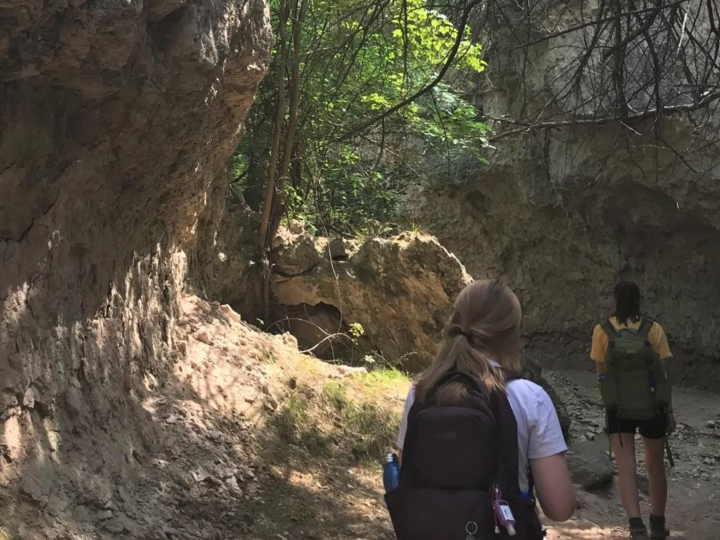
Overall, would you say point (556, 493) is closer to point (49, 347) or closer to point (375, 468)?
point (49, 347)

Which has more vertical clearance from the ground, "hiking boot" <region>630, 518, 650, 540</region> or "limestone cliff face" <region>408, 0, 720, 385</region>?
"limestone cliff face" <region>408, 0, 720, 385</region>

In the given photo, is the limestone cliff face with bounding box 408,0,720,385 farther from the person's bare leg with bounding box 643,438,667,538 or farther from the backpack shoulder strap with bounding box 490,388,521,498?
the backpack shoulder strap with bounding box 490,388,521,498

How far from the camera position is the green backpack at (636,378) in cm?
385

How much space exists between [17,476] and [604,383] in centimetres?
305

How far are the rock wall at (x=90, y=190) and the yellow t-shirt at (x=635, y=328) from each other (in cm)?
260

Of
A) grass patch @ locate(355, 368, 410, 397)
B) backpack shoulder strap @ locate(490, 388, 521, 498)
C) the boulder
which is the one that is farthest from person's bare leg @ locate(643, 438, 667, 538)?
backpack shoulder strap @ locate(490, 388, 521, 498)

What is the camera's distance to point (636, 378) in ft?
12.7

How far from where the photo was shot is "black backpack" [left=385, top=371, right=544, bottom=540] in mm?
1707

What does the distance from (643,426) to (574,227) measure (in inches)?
322

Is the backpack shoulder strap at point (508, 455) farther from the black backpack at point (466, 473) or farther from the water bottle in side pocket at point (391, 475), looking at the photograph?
the water bottle in side pocket at point (391, 475)

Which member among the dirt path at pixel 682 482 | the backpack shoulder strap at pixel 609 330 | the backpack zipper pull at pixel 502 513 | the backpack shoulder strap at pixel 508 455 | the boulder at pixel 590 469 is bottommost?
the dirt path at pixel 682 482

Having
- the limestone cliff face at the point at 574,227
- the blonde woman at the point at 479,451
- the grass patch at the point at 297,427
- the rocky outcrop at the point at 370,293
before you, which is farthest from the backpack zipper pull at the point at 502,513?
the limestone cliff face at the point at 574,227

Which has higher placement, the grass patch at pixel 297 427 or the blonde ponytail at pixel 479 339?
the blonde ponytail at pixel 479 339

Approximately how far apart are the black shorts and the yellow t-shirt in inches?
13.7
